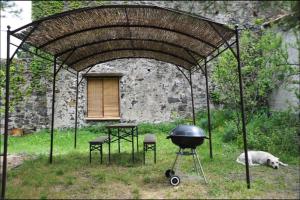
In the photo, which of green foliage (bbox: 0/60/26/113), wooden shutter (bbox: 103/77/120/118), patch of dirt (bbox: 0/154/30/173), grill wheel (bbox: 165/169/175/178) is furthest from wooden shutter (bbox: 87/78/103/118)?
grill wheel (bbox: 165/169/175/178)

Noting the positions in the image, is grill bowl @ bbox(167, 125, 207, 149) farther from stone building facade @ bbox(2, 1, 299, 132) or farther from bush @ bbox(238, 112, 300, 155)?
stone building facade @ bbox(2, 1, 299, 132)

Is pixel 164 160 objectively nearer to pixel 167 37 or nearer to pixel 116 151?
pixel 116 151

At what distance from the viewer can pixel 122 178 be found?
5.23 m

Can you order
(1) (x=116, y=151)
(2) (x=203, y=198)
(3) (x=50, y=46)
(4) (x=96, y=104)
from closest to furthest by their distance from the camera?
(2) (x=203, y=198) → (3) (x=50, y=46) → (1) (x=116, y=151) → (4) (x=96, y=104)

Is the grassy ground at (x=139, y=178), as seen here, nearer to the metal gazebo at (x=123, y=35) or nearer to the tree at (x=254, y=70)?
the metal gazebo at (x=123, y=35)

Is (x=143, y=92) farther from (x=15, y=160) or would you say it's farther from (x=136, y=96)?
(x=15, y=160)

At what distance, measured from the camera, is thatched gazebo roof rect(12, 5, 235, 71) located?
4852 millimetres

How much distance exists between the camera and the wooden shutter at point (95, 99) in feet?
38.2

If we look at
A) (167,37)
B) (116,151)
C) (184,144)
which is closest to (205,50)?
(167,37)

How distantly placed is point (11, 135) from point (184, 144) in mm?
8082

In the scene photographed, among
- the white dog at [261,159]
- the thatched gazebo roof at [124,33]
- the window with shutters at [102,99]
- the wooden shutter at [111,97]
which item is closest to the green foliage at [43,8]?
the window with shutters at [102,99]

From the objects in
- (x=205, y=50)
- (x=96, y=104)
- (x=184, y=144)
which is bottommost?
(x=184, y=144)

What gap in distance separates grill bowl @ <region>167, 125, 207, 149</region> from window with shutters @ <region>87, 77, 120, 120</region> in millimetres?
6866

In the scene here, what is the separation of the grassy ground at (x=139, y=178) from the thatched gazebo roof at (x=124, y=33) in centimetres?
237
